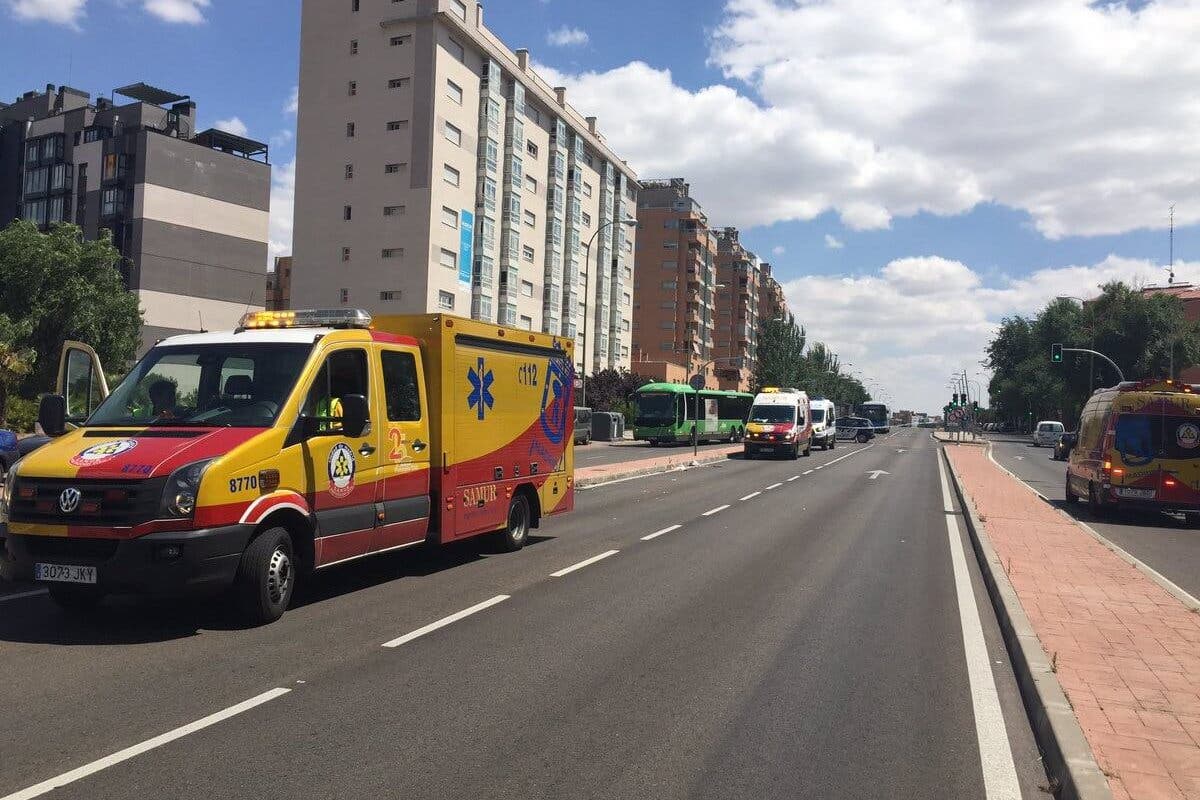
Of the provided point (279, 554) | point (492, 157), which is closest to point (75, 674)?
point (279, 554)

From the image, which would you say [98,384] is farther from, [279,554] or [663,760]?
[663,760]

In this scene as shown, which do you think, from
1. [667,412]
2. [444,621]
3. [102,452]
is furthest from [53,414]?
[667,412]

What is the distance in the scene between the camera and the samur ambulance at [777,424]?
118ft

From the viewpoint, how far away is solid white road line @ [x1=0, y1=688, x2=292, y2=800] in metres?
3.90

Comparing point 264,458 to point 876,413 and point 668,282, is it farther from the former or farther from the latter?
point 668,282

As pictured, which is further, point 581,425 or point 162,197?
point 162,197

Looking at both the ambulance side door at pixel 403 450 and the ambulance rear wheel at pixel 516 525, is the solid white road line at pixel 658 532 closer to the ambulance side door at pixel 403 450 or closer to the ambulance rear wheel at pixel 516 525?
A: the ambulance rear wheel at pixel 516 525

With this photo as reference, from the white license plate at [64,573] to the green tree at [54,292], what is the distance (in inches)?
1105

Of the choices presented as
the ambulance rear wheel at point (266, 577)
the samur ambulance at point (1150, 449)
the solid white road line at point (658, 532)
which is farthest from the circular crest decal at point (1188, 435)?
the ambulance rear wheel at point (266, 577)

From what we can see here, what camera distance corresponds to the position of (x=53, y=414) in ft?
24.3

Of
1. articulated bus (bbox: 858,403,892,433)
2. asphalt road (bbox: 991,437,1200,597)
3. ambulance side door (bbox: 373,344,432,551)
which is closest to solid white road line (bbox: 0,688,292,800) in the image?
ambulance side door (bbox: 373,344,432,551)

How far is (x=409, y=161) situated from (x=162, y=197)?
2961 cm

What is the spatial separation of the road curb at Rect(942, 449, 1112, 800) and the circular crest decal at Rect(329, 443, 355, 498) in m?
5.36

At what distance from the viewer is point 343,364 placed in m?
7.93
